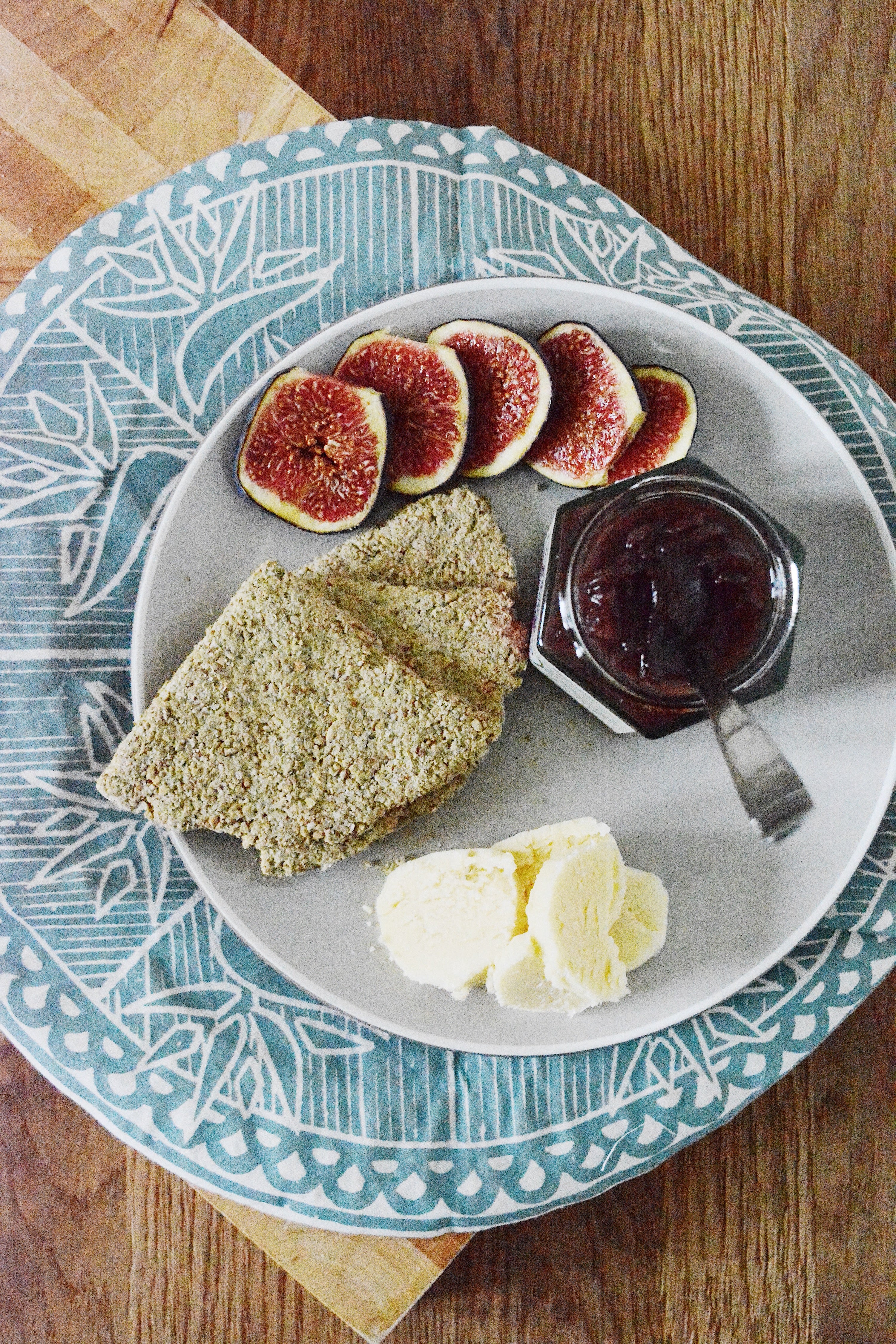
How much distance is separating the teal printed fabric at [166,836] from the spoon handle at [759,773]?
0.28 metres

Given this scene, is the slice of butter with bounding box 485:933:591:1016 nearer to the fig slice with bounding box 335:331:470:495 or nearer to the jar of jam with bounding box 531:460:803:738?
the jar of jam with bounding box 531:460:803:738

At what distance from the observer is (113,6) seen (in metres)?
2.24

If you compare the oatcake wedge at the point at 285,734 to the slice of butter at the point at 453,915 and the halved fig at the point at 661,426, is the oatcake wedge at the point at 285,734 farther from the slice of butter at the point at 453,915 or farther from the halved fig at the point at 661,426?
the halved fig at the point at 661,426

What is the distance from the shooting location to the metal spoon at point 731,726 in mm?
1760

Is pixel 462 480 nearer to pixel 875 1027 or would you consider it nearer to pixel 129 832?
pixel 129 832

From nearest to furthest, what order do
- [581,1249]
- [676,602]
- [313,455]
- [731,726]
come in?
1. [676,602]
2. [731,726]
3. [313,455]
4. [581,1249]

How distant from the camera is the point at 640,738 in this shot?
Result: 2.11m

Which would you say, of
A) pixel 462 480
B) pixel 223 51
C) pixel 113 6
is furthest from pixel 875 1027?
pixel 113 6

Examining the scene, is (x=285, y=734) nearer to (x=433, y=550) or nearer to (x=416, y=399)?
(x=433, y=550)

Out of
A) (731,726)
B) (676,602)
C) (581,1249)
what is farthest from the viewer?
(581,1249)

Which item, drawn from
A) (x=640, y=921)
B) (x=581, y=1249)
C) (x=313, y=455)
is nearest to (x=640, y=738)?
(x=640, y=921)

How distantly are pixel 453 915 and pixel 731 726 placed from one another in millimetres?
636

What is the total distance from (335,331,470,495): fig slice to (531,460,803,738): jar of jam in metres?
0.35

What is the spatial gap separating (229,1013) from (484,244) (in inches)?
67.1
